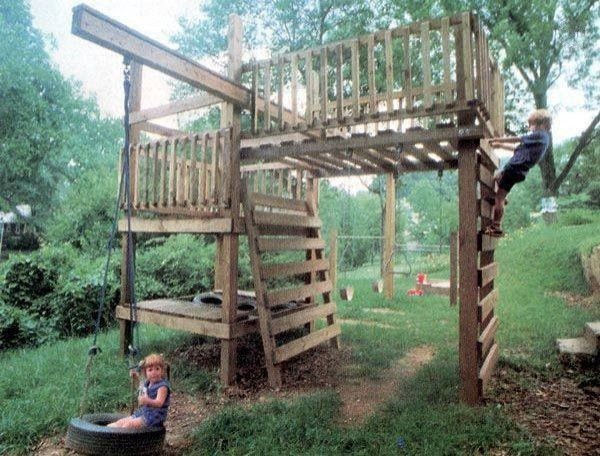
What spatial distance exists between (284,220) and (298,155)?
3.69ft

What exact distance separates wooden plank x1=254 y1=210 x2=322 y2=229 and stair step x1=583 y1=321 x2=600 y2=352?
163 inches

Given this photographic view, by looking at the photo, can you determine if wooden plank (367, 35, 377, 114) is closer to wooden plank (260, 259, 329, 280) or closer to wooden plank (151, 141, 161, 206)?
wooden plank (260, 259, 329, 280)

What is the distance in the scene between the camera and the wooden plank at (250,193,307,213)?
593 centimetres

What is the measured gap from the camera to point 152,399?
356cm

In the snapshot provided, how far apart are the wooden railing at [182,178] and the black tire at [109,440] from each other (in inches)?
115

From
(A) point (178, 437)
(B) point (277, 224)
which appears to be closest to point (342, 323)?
(B) point (277, 224)

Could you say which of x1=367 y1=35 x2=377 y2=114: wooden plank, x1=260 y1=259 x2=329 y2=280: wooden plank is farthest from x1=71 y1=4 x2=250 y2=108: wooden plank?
x1=260 y1=259 x2=329 y2=280: wooden plank

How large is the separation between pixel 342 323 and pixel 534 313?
12.2 ft

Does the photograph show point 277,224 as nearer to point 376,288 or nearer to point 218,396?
point 218,396

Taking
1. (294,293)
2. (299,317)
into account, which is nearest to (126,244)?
(294,293)

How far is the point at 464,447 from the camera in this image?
3490mm

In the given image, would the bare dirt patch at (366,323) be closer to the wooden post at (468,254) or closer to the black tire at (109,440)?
the wooden post at (468,254)

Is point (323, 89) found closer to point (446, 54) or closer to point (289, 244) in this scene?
point (446, 54)

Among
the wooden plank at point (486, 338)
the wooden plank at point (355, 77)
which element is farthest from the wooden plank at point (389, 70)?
the wooden plank at point (486, 338)
